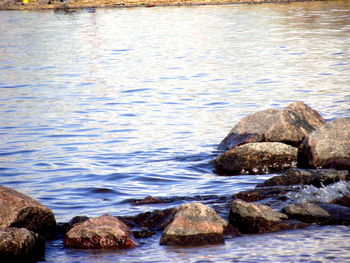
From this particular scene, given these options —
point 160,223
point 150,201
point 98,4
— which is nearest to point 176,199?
point 150,201

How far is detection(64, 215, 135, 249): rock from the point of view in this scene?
32.6 ft

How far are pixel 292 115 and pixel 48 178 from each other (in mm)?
4948

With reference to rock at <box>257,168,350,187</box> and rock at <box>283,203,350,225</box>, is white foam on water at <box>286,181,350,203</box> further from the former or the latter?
rock at <box>283,203,350,225</box>

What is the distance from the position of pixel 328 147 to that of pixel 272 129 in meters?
1.51

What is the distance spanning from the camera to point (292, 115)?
1513cm

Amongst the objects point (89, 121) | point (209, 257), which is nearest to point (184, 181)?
point (209, 257)

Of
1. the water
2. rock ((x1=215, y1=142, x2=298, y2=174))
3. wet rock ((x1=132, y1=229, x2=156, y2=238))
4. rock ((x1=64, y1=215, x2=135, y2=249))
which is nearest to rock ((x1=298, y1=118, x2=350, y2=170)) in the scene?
rock ((x1=215, y1=142, x2=298, y2=174))

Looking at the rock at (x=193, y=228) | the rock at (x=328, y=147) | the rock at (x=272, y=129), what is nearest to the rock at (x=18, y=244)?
the rock at (x=193, y=228)

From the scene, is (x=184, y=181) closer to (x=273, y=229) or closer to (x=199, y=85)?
(x=273, y=229)

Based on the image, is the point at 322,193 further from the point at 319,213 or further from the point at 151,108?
the point at 151,108

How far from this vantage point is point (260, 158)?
14.1 meters

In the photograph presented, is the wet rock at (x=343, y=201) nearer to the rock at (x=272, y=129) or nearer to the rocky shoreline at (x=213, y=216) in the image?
the rocky shoreline at (x=213, y=216)

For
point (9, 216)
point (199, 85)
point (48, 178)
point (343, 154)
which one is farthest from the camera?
point (199, 85)

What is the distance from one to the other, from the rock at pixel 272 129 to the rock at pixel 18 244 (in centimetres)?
613
